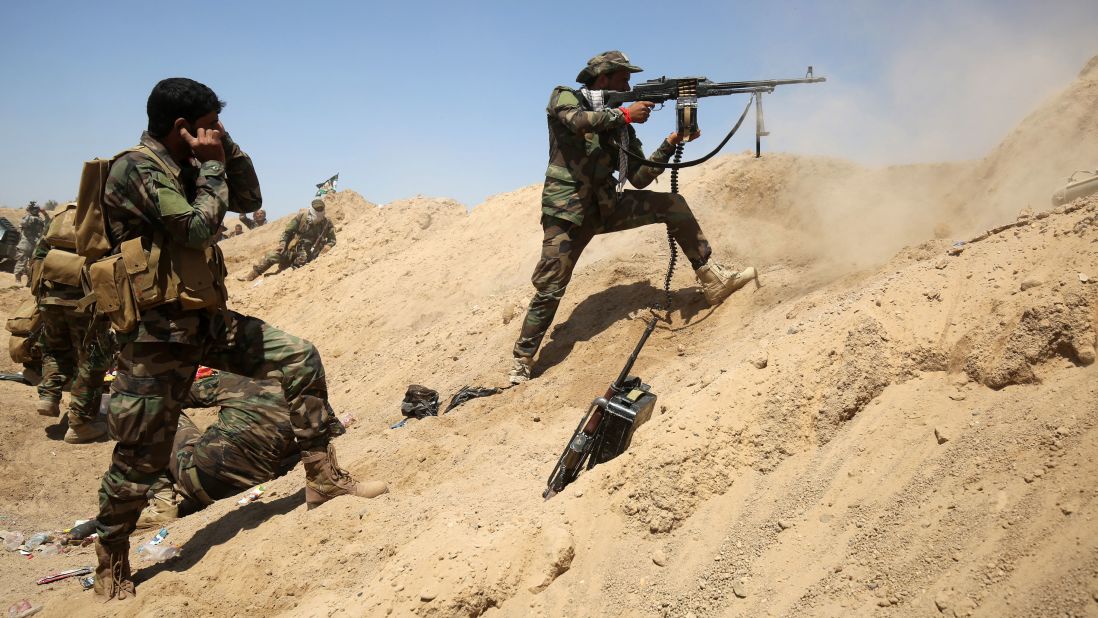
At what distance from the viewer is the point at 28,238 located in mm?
15547

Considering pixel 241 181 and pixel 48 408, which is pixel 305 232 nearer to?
pixel 48 408

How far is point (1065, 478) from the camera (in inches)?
83.0

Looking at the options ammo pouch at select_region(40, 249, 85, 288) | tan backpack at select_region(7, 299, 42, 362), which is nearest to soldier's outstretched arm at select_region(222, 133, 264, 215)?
ammo pouch at select_region(40, 249, 85, 288)

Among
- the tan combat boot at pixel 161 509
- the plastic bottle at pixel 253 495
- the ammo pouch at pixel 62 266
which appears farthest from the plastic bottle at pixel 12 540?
the ammo pouch at pixel 62 266

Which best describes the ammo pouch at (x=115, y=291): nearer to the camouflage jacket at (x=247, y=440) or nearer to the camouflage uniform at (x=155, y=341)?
the camouflage uniform at (x=155, y=341)

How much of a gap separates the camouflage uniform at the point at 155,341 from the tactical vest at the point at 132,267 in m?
0.04

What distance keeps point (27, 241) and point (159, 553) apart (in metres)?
14.5

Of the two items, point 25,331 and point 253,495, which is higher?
point 25,331

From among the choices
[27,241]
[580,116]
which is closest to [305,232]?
[27,241]

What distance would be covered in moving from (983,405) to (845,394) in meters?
0.49

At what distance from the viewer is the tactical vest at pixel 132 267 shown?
341cm

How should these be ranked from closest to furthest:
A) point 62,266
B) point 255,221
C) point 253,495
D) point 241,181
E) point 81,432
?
1. point 241,181
2. point 253,495
3. point 62,266
4. point 81,432
5. point 255,221

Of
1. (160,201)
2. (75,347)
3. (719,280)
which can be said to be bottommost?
(75,347)

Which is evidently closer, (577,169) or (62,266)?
(577,169)
